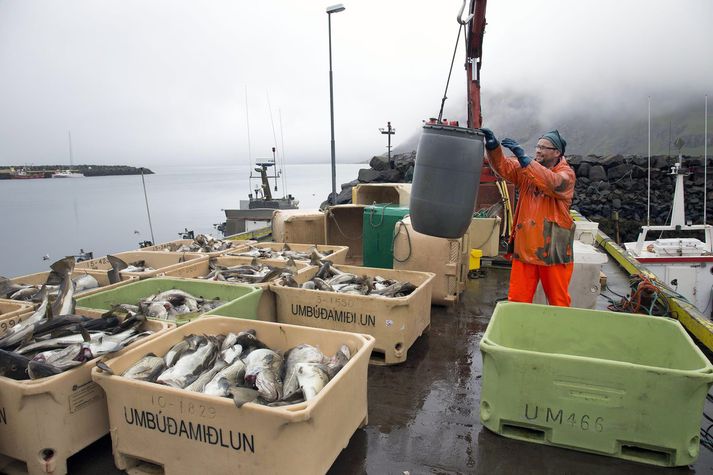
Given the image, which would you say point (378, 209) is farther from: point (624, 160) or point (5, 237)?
point (5, 237)

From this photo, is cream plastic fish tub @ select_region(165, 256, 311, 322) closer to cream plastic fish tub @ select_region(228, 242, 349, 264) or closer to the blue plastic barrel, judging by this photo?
cream plastic fish tub @ select_region(228, 242, 349, 264)

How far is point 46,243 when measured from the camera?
117 feet

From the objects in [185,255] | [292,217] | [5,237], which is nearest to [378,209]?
[292,217]

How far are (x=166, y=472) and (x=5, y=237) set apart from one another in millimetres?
46948

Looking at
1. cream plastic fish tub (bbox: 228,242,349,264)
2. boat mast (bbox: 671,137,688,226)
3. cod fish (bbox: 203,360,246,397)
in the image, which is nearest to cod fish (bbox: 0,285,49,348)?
cod fish (bbox: 203,360,246,397)

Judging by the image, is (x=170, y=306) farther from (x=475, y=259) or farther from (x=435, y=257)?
(x=475, y=259)

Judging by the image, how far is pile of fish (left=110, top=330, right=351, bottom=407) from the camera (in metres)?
2.51

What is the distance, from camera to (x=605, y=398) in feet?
8.45

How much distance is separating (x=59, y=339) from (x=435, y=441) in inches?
104

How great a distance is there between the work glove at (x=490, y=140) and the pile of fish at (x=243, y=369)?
6.81 ft

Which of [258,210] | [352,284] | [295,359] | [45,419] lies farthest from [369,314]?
[258,210]

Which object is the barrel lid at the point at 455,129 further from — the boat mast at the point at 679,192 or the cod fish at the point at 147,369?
the boat mast at the point at 679,192

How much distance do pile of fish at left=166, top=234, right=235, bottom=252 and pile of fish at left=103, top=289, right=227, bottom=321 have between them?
89.3 inches

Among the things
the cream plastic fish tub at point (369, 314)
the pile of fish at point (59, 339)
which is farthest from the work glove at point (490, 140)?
the pile of fish at point (59, 339)
